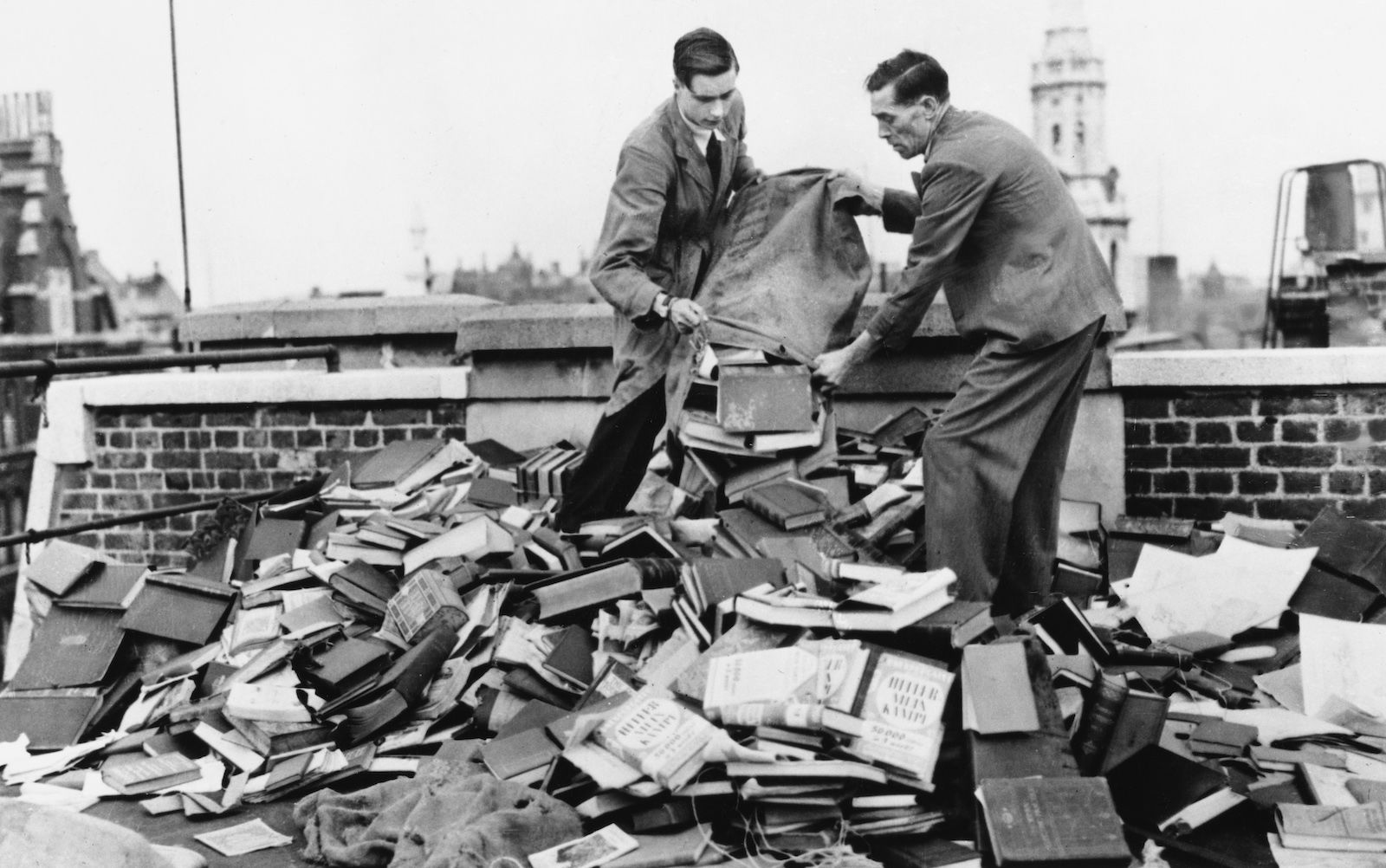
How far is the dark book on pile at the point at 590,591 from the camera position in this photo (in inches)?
199

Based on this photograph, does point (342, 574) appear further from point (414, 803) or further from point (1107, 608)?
point (1107, 608)

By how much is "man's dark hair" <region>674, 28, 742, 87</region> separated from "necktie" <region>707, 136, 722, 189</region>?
0.39 metres

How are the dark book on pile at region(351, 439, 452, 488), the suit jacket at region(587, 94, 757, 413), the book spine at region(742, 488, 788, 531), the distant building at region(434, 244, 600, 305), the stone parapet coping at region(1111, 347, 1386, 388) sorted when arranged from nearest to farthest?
the book spine at region(742, 488, 788, 531) → the suit jacket at region(587, 94, 757, 413) → the stone parapet coping at region(1111, 347, 1386, 388) → the dark book on pile at region(351, 439, 452, 488) → the distant building at region(434, 244, 600, 305)

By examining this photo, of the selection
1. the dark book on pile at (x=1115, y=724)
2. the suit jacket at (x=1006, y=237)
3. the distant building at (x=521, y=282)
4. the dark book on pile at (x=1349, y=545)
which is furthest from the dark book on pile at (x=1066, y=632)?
the distant building at (x=521, y=282)

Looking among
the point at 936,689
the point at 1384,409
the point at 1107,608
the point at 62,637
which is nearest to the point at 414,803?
the point at 936,689

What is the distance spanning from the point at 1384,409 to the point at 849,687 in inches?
152

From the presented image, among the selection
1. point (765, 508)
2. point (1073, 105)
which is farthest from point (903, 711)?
point (1073, 105)

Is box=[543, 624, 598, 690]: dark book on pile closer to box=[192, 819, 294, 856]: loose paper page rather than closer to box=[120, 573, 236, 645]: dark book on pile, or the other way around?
box=[192, 819, 294, 856]: loose paper page

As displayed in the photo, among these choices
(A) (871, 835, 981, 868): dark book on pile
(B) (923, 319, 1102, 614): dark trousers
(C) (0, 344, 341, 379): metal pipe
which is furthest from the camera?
(C) (0, 344, 341, 379): metal pipe

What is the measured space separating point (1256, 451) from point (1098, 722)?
2883 millimetres

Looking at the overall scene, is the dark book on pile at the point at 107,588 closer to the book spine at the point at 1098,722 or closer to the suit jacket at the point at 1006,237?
the suit jacket at the point at 1006,237

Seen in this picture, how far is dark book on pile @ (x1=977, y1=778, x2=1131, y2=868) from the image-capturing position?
11.3 feet

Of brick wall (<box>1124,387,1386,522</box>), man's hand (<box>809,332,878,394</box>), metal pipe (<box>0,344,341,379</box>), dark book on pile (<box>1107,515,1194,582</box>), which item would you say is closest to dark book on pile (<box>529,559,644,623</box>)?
man's hand (<box>809,332,878,394</box>)

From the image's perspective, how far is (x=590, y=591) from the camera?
16.6 feet
